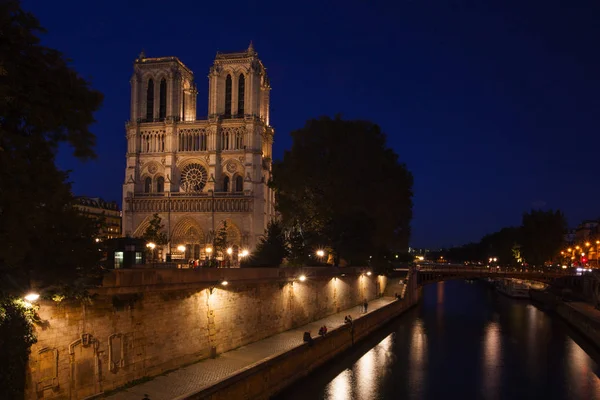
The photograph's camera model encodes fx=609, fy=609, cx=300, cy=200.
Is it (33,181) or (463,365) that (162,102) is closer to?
(463,365)

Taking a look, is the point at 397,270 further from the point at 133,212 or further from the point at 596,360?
the point at 596,360

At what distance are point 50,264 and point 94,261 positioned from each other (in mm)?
951

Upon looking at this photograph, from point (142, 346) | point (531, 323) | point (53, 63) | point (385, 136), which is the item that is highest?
point (385, 136)

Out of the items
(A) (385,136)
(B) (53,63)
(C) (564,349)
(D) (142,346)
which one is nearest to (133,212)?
(A) (385,136)

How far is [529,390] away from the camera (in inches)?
869

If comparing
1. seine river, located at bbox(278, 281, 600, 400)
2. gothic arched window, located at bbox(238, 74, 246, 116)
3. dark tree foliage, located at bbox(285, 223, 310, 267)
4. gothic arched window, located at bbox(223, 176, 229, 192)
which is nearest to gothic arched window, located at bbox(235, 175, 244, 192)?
gothic arched window, located at bbox(223, 176, 229, 192)

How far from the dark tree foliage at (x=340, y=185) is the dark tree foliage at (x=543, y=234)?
115 ft

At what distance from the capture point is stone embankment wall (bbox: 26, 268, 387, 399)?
42.8 ft

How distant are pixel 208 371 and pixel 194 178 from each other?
2077 inches

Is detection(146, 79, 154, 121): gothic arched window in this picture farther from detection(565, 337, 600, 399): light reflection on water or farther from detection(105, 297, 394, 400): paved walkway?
detection(565, 337, 600, 399): light reflection on water

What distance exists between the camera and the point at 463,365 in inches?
1045

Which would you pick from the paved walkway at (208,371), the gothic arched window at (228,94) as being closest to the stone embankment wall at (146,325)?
the paved walkway at (208,371)

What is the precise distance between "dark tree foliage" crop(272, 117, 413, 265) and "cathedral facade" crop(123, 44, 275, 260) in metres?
25.8

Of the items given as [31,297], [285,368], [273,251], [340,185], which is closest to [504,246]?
[340,185]
